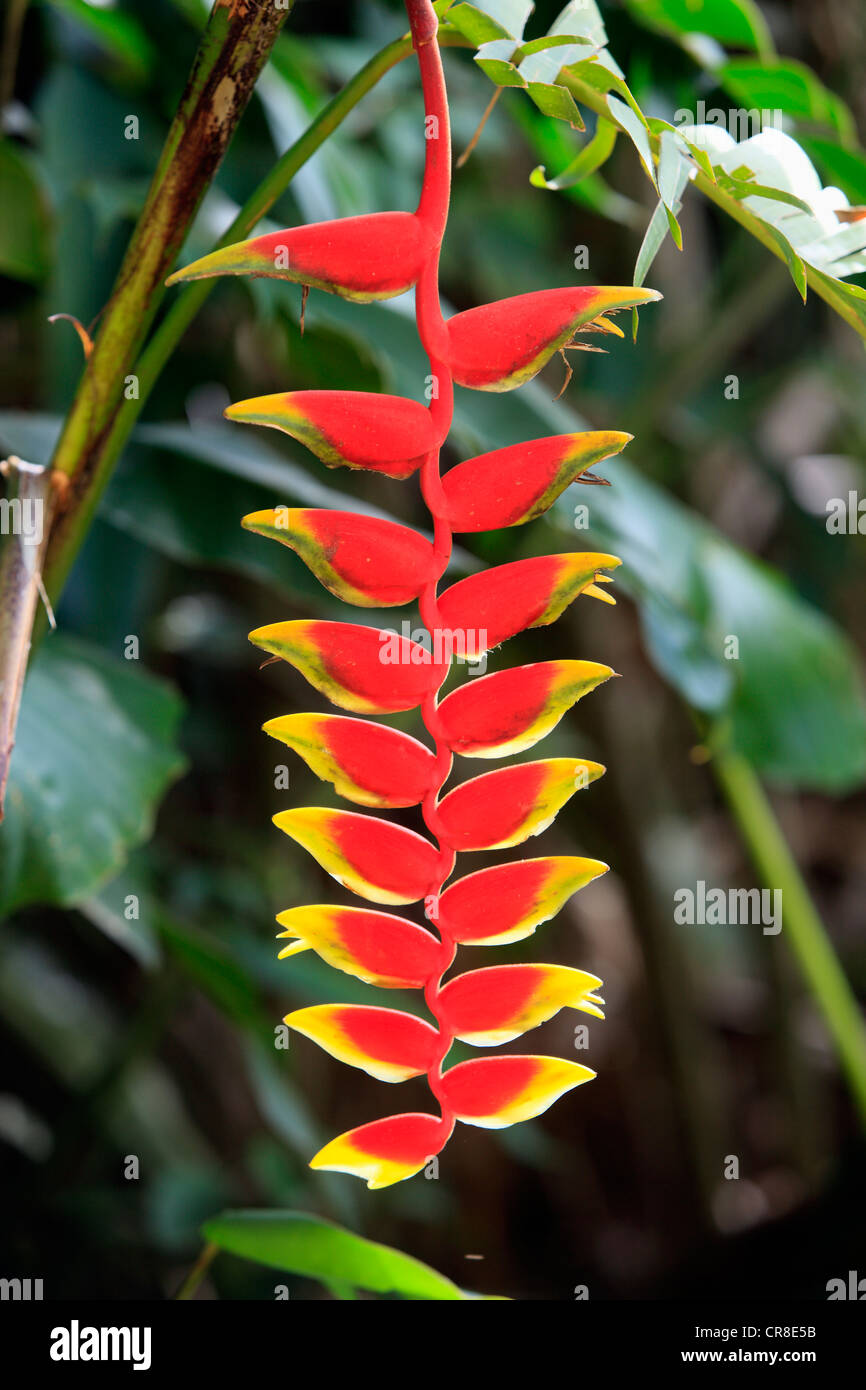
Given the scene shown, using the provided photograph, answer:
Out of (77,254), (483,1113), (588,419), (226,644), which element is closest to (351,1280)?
(483,1113)

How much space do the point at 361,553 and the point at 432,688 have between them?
0.03 metres

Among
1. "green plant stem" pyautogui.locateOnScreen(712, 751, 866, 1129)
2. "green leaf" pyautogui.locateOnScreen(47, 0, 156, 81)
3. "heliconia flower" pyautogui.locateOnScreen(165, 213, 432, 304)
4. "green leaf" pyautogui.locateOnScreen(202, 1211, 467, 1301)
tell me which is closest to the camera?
"heliconia flower" pyautogui.locateOnScreen(165, 213, 432, 304)

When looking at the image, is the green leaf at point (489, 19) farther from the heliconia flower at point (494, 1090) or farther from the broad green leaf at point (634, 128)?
the heliconia flower at point (494, 1090)

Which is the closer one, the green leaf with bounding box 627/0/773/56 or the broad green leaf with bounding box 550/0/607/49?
the broad green leaf with bounding box 550/0/607/49

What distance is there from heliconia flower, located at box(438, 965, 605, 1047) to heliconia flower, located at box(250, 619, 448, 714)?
5 centimetres

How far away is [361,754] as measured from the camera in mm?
199

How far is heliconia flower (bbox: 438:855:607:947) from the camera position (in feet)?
0.66

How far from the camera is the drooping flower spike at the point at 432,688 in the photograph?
0.19m

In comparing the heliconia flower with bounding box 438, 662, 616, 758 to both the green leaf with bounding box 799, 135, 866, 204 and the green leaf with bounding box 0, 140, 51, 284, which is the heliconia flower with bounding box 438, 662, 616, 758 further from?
the green leaf with bounding box 0, 140, 51, 284

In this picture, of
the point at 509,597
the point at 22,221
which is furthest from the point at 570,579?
the point at 22,221

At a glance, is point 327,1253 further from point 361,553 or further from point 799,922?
point 799,922

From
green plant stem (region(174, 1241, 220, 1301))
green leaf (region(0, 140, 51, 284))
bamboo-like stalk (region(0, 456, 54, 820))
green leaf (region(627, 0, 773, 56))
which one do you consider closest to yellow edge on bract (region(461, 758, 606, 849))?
bamboo-like stalk (region(0, 456, 54, 820))

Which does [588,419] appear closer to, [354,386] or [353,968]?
[354,386]

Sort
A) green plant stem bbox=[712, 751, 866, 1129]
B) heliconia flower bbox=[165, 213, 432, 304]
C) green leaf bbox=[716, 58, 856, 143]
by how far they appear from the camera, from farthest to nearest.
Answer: green plant stem bbox=[712, 751, 866, 1129] < green leaf bbox=[716, 58, 856, 143] < heliconia flower bbox=[165, 213, 432, 304]
